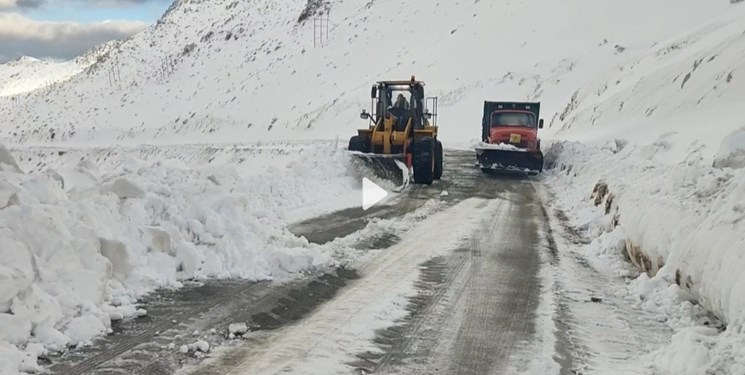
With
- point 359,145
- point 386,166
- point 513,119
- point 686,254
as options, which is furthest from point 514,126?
point 686,254

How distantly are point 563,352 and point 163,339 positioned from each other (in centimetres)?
322

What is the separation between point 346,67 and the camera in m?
68.8

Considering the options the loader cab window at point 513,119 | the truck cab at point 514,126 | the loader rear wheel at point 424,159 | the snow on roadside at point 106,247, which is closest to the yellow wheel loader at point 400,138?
the loader rear wheel at point 424,159

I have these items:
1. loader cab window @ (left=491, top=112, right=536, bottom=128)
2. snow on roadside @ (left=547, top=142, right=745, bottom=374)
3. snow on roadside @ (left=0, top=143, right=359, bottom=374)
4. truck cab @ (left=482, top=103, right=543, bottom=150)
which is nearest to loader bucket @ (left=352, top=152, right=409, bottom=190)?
truck cab @ (left=482, top=103, right=543, bottom=150)

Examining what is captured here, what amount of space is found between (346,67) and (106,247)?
2523 inches

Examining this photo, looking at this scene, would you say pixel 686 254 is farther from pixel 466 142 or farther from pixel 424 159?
pixel 466 142

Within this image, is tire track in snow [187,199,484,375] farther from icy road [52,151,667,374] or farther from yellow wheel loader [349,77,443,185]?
yellow wheel loader [349,77,443,185]

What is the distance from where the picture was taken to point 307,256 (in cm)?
771

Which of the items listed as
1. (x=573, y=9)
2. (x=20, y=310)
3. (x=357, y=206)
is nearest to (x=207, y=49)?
(x=573, y=9)

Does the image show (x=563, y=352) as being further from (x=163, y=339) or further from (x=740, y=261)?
(x=163, y=339)

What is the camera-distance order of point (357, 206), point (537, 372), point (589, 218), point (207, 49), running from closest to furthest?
1. point (537, 372)
2. point (589, 218)
3. point (357, 206)
4. point (207, 49)

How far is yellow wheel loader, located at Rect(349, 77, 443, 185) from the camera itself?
16.3 meters
